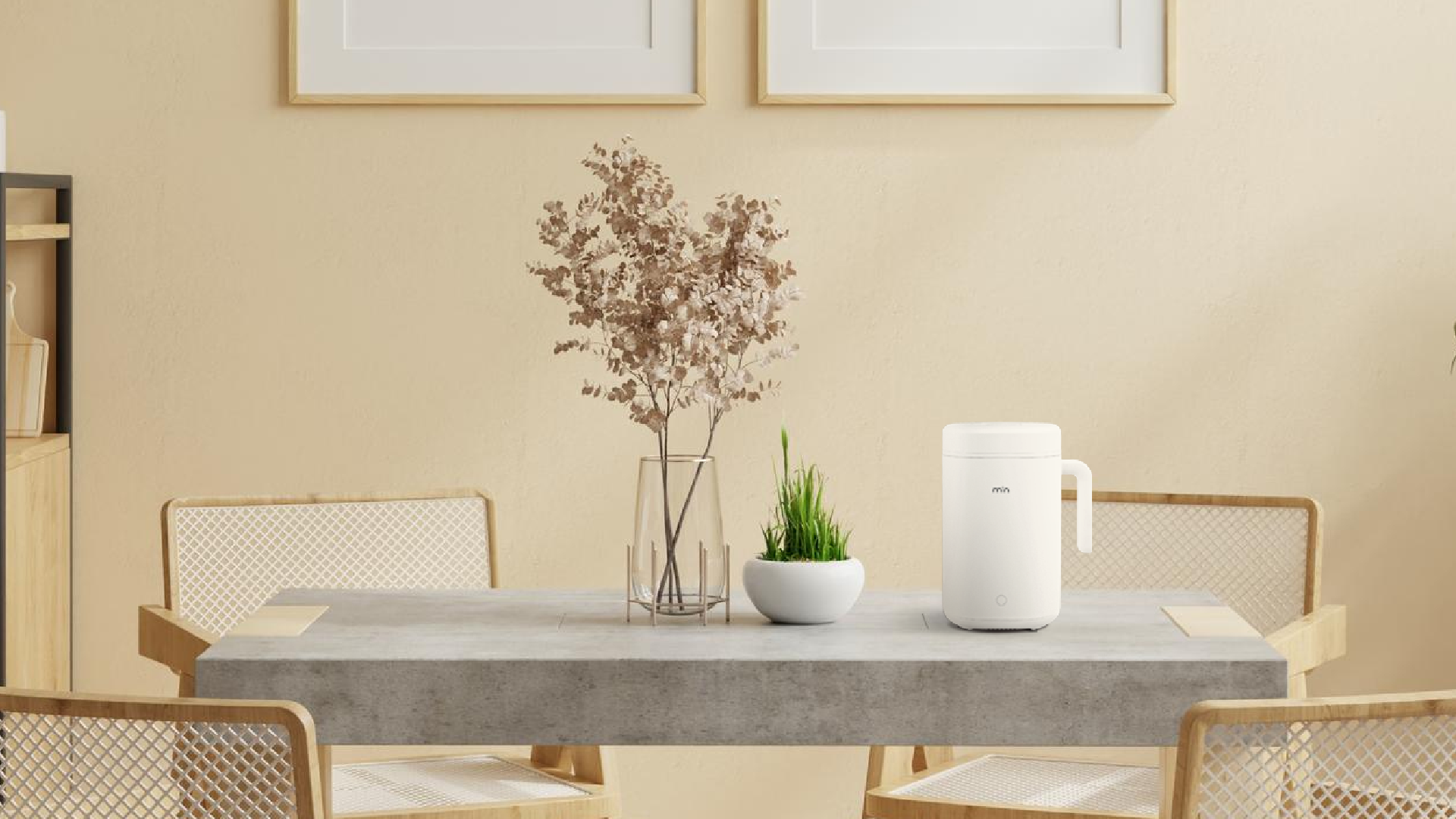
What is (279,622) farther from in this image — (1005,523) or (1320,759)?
(1320,759)

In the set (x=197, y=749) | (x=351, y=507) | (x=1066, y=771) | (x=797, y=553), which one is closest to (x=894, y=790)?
(x=1066, y=771)

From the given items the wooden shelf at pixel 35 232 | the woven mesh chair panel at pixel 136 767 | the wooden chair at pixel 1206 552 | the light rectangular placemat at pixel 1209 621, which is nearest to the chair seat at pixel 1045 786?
the wooden chair at pixel 1206 552

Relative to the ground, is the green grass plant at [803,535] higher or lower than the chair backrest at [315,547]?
higher

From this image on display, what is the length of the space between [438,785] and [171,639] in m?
0.41

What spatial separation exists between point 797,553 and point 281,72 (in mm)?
1591

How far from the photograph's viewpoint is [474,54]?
301 centimetres

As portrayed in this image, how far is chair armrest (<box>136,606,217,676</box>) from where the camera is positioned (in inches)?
81.2

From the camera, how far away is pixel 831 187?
3.04 meters

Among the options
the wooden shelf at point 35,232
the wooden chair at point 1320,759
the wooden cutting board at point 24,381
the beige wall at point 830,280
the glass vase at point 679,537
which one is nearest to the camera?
the wooden chair at point 1320,759

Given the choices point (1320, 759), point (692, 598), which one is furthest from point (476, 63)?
point (1320, 759)

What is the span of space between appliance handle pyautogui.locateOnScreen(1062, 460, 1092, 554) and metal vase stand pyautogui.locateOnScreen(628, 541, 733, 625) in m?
0.41

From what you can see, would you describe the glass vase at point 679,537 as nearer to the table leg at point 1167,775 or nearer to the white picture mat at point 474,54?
the table leg at point 1167,775

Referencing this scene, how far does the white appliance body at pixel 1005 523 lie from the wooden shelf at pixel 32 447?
5.32 feet

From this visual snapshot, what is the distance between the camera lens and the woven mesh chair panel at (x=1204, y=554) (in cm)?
256
